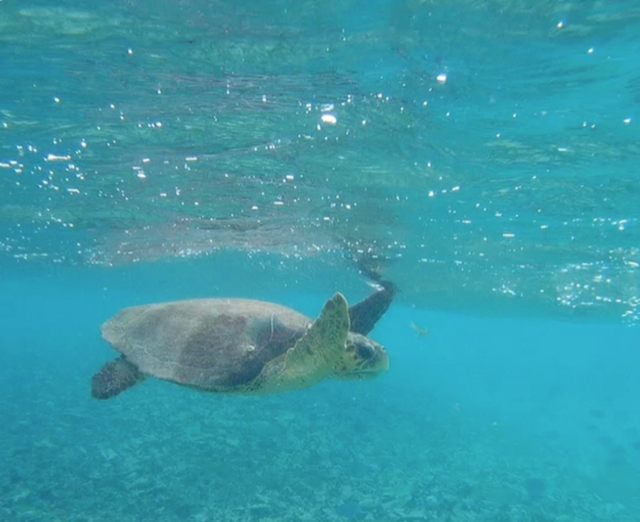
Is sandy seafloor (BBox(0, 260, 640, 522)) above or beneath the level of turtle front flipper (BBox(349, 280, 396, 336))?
beneath

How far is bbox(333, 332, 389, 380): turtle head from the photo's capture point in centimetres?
636

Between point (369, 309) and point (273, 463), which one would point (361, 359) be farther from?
point (273, 463)

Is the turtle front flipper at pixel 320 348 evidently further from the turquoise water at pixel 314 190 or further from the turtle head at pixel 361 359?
the turquoise water at pixel 314 190

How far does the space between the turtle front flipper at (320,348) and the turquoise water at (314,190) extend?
16.1 feet

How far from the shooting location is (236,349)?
6.52 metres

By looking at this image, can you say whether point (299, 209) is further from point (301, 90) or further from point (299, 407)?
point (299, 407)

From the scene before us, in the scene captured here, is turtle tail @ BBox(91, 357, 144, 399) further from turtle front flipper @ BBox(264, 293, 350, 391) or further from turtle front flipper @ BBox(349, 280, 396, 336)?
turtle front flipper @ BBox(349, 280, 396, 336)

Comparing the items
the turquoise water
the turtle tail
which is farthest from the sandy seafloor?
the turtle tail

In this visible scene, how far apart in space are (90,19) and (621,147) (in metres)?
11.0

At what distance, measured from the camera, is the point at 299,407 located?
895 inches

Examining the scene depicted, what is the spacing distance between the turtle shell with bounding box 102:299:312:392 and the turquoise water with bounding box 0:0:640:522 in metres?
4.69

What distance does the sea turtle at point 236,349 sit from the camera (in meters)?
5.68

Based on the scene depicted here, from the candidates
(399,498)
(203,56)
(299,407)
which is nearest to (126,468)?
(399,498)

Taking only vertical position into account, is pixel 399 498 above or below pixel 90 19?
below
